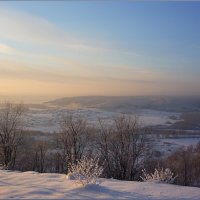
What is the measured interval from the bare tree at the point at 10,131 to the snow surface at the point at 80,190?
2018 cm

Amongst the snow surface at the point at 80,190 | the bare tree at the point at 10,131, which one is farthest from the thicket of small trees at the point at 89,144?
the snow surface at the point at 80,190

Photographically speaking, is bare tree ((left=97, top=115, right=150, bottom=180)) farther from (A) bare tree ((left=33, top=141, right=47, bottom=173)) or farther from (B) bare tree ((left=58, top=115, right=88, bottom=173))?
(A) bare tree ((left=33, top=141, right=47, bottom=173))

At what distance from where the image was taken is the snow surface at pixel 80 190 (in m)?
9.65

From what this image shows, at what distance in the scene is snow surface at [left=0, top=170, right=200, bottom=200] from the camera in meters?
9.65

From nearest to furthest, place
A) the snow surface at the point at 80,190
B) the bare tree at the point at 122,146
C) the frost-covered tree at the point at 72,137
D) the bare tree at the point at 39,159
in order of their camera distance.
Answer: the snow surface at the point at 80,190, the bare tree at the point at 122,146, the frost-covered tree at the point at 72,137, the bare tree at the point at 39,159

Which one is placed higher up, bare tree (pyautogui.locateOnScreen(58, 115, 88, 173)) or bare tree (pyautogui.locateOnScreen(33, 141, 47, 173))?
bare tree (pyautogui.locateOnScreen(58, 115, 88, 173))

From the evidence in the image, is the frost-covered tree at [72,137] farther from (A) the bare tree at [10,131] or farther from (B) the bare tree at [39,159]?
(A) the bare tree at [10,131]

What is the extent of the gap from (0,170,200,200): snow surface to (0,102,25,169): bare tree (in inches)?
794

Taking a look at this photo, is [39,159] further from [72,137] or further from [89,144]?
[72,137]

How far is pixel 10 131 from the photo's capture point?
32.9 meters

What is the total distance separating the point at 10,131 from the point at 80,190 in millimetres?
23798

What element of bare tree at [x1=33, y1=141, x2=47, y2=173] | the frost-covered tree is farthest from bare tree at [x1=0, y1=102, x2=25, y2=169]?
bare tree at [x1=33, y1=141, x2=47, y2=173]

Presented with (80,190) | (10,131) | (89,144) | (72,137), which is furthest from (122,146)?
(80,190)

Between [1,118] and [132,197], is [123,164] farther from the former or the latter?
[132,197]
